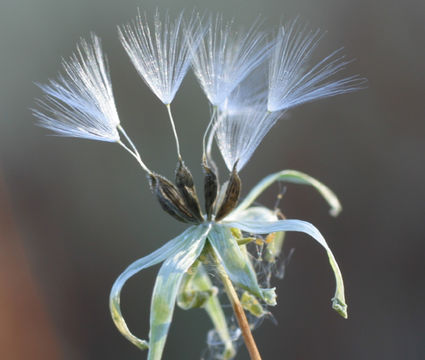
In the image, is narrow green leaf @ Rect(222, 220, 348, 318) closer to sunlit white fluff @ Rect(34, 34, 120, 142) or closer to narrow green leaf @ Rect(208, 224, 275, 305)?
narrow green leaf @ Rect(208, 224, 275, 305)

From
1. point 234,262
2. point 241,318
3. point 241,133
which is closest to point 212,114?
point 241,133

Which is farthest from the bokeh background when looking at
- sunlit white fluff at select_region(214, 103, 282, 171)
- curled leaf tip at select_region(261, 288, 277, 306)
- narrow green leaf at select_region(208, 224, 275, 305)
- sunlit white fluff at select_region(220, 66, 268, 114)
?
curled leaf tip at select_region(261, 288, 277, 306)

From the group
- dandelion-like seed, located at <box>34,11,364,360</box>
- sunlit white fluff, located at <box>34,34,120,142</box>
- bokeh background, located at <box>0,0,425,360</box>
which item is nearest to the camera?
dandelion-like seed, located at <box>34,11,364,360</box>

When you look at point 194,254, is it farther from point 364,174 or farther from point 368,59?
point 368,59

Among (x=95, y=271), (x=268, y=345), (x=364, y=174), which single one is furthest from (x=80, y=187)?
(x=364, y=174)

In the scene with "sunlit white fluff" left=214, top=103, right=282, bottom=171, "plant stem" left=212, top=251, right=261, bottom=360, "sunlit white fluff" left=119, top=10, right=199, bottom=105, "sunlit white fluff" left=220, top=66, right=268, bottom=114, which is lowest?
"plant stem" left=212, top=251, right=261, bottom=360
